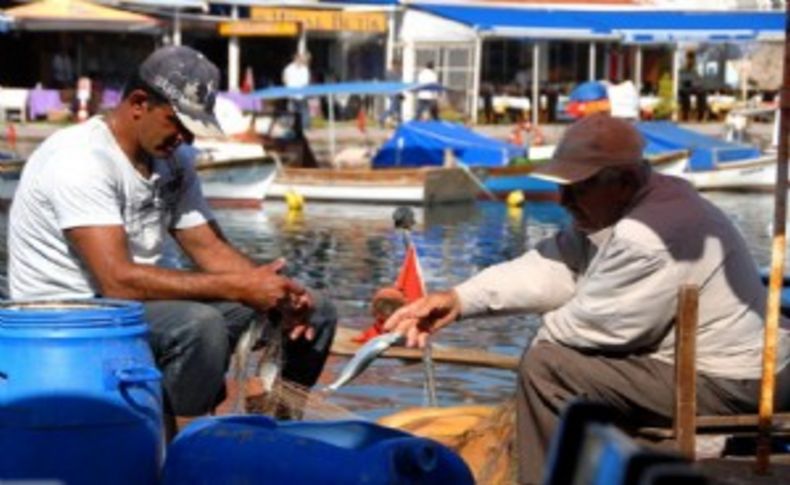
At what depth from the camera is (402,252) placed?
843 inches

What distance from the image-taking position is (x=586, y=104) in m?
16.6

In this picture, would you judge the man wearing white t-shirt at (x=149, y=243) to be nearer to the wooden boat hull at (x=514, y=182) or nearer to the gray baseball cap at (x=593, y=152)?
the gray baseball cap at (x=593, y=152)

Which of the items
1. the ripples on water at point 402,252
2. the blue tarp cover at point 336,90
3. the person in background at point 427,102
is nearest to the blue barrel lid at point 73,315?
the ripples on water at point 402,252

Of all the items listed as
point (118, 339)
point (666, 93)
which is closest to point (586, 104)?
point (118, 339)

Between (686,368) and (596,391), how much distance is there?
0.39 meters

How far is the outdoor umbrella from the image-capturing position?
119 ft

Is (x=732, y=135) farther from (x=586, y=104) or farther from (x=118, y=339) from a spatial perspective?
(x=118, y=339)

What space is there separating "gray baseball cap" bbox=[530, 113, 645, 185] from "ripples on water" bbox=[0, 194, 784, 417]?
335cm

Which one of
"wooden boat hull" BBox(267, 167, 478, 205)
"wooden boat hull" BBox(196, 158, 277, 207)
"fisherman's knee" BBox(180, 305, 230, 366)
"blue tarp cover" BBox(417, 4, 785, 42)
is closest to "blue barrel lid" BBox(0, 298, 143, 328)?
"fisherman's knee" BBox(180, 305, 230, 366)

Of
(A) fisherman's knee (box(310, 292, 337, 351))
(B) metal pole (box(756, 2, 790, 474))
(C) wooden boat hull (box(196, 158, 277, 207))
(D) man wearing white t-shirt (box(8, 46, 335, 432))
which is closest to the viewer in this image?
(B) metal pole (box(756, 2, 790, 474))

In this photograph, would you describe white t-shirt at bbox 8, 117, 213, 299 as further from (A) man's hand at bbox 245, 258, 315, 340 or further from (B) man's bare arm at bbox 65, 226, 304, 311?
(A) man's hand at bbox 245, 258, 315, 340

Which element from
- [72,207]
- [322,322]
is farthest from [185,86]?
[322,322]

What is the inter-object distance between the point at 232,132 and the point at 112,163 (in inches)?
896

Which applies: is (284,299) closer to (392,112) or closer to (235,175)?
(235,175)
